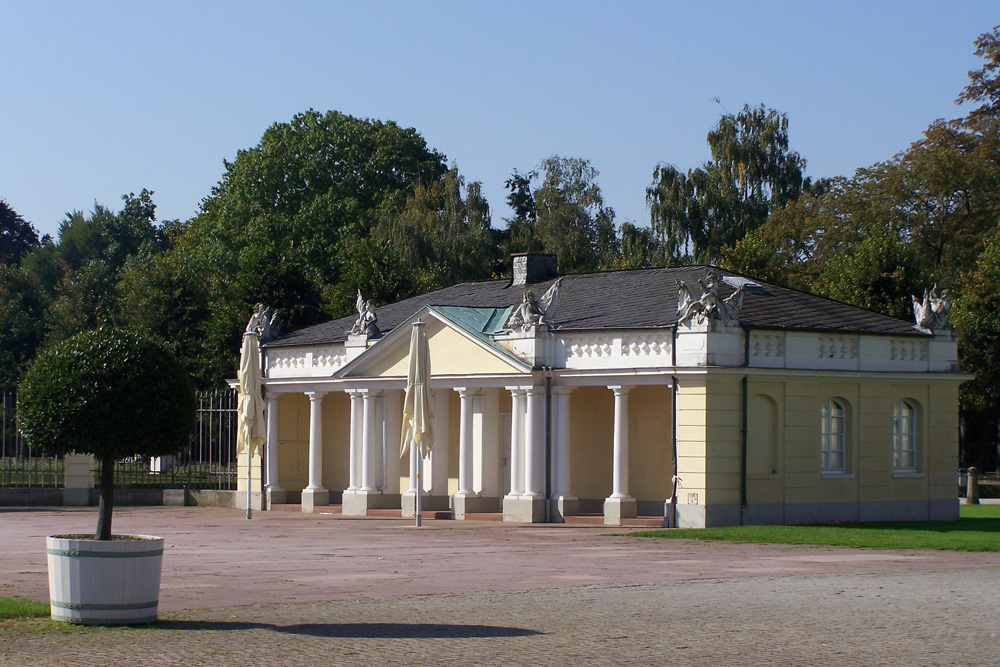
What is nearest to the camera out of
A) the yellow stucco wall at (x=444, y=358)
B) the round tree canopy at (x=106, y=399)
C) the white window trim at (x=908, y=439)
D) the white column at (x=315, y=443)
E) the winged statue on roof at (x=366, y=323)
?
the round tree canopy at (x=106, y=399)

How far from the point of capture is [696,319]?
94.5 feet

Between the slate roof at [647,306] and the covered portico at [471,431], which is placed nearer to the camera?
the slate roof at [647,306]

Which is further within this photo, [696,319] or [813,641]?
[696,319]

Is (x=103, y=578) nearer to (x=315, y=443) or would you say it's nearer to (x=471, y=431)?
(x=471, y=431)

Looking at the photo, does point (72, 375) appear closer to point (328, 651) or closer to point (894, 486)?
point (328, 651)

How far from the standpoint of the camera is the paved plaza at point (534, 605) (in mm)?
11891

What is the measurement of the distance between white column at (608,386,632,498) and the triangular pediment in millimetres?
2234

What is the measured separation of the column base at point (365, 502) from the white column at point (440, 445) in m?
1.30

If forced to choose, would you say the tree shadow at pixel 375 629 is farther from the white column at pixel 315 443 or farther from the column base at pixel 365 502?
the white column at pixel 315 443

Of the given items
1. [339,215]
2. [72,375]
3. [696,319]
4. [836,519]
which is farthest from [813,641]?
[339,215]

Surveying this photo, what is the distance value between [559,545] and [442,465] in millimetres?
10605

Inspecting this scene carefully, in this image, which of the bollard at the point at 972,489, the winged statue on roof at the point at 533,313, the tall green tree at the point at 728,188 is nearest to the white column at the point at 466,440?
the winged statue on roof at the point at 533,313

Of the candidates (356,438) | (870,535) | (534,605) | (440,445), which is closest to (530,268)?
(440,445)

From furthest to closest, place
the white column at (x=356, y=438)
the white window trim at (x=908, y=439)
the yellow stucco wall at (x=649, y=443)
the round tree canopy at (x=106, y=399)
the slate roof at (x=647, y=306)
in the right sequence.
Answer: the white column at (x=356, y=438) → the white window trim at (x=908, y=439) → the yellow stucco wall at (x=649, y=443) → the slate roof at (x=647, y=306) → the round tree canopy at (x=106, y=399)
